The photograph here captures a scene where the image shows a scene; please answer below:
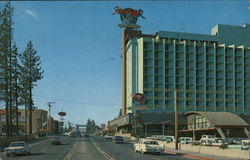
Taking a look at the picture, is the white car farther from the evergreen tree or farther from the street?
the evergreen tree

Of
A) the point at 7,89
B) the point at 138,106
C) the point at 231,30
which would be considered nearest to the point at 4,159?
the point at 7,89

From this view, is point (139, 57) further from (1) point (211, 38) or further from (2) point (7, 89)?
(2) point (7, 89)

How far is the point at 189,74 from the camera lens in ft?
395

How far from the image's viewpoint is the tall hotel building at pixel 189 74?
117625 mm

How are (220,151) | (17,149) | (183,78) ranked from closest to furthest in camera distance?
(220,151)
(17,149)
(183,78)

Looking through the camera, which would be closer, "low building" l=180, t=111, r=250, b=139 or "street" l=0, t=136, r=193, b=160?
"street" l=0, t=136, r=193, b=160

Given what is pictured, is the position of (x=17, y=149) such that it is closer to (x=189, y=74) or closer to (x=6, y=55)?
(x=6, y=55)

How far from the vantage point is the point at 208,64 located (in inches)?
4835

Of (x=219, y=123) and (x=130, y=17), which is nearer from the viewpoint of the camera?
(x=219, y=123)

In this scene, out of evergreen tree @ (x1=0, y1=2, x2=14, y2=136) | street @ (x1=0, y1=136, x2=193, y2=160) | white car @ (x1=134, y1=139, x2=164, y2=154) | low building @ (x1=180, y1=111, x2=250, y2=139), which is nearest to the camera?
street @ (x1=0, y1=136, x2=193, y2=160)

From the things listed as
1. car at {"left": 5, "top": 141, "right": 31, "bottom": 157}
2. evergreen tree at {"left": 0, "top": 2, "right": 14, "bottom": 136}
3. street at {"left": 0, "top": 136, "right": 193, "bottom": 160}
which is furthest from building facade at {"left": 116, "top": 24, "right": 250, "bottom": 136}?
car at {"left": 5, "top": 141, "right": 31, "bottom": 157}

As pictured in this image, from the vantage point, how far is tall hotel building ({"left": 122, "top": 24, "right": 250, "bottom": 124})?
11762 centimetres

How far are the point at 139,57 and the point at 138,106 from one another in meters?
18.5

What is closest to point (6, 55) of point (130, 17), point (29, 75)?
point (29, 75)
